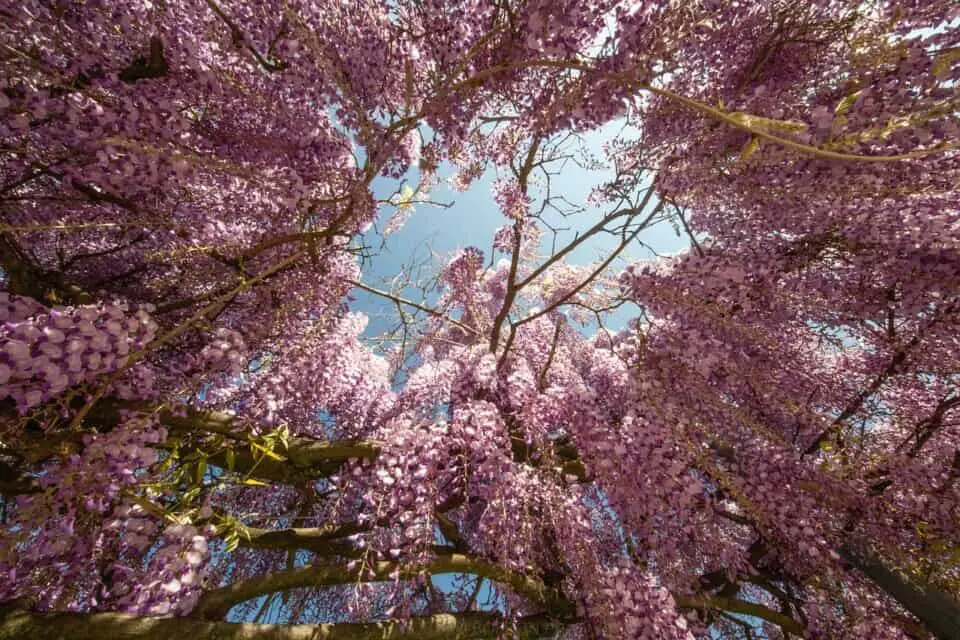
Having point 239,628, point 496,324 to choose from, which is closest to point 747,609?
point 496,324

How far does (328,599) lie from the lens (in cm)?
383

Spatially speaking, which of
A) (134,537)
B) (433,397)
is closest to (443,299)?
(433,397)

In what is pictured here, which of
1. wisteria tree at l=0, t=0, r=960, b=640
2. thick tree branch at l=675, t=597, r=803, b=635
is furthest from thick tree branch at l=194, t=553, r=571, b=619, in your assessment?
thick tree branch at l=675, t=597, r=803, b=635

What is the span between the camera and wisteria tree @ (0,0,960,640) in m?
1.72

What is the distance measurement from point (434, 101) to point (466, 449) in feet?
7.02

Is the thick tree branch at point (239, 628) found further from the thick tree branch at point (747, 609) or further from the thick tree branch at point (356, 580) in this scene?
the thick tree branch at point (747, 609)

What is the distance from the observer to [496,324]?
10.5ft

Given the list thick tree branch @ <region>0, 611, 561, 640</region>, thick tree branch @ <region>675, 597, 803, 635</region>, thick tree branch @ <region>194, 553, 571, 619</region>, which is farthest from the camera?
thick tree branch @ <region>675, 597, 803, 635</region>

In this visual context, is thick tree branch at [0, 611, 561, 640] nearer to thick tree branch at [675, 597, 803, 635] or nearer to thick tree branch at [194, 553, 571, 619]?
thick tree branch at [194, 553, 571, 619]

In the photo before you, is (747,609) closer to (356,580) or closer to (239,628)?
(356,580)

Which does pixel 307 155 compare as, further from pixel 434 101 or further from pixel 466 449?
pixel 466 449

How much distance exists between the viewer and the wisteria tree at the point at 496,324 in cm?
172

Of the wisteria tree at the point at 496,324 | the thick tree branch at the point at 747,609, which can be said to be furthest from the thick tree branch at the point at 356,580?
the thick tree branch at the point at 747,609

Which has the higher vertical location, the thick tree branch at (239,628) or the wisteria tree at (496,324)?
the wisteria tree at (496,324)
